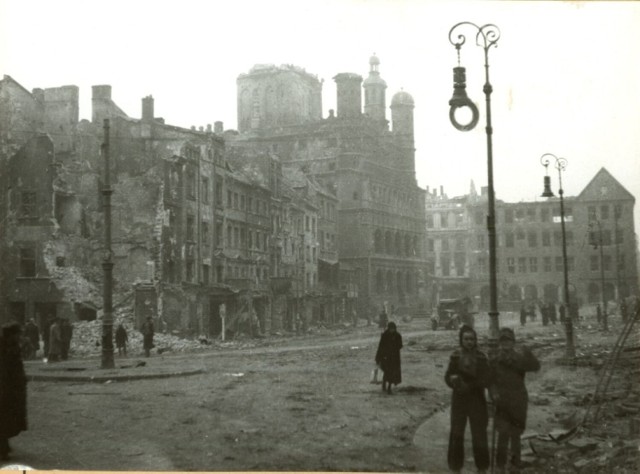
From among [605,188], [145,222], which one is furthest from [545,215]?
[145,222]

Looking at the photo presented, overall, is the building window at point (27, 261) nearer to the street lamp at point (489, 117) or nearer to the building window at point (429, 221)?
the street lamp at point (489, 117)

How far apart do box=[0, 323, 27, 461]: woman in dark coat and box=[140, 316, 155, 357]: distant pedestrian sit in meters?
8.27

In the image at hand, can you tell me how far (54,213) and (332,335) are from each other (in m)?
9.72

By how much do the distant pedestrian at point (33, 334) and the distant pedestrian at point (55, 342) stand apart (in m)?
0.30

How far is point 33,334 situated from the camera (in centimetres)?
1109

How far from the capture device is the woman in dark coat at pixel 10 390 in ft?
26.2

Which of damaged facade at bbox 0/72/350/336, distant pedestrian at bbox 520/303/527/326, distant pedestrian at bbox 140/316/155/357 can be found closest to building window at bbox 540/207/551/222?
distant pedestrian at bbox 520/303/527/326

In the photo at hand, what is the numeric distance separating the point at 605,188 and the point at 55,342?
980 centimetres

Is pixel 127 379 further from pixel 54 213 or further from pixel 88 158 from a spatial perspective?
pixel 88 158

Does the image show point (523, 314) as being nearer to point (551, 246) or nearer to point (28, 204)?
point (551, 246)

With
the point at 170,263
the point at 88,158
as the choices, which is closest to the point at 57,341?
the point at 88,158

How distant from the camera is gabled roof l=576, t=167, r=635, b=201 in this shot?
1008 cm

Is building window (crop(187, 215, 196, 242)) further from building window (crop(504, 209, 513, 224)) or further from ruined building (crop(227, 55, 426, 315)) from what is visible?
building window (crop(504, 209, 513, 224))

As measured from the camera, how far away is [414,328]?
46.2ft
